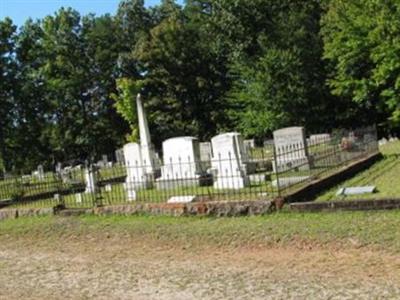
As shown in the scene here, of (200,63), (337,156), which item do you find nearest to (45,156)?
(200,63)

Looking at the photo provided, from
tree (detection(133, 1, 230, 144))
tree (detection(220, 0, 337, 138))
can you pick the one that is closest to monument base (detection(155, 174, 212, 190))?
tree (detection(220, 0, 337, 138))

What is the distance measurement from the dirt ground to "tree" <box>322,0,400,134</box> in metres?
24.9

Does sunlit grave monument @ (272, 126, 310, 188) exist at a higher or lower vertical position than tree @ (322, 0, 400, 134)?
lower

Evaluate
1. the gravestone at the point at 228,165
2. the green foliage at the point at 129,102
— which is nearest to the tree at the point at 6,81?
the green foliage at the point at 129,102

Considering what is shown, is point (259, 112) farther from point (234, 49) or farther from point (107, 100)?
point (107, 100)

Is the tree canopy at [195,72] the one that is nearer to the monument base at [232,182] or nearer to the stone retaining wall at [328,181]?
the stone retaining wall at [328,181]

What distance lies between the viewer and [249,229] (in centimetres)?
1005

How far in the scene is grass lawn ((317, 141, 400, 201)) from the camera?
1196cm

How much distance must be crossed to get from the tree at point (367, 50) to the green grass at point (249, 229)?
22817 millimetres

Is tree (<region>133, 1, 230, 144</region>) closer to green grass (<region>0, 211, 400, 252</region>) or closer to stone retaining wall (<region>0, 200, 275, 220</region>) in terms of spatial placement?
stone retaining wall (<region>0, 200, 275, 220</region>)

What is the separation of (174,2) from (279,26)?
17.9m

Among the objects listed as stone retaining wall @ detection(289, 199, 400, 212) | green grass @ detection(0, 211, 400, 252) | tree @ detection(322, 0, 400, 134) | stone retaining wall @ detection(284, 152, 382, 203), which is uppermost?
tree @ detection(322, 0, 400, 134)

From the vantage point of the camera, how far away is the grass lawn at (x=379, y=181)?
11961 mm

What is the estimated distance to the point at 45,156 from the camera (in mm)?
54250
